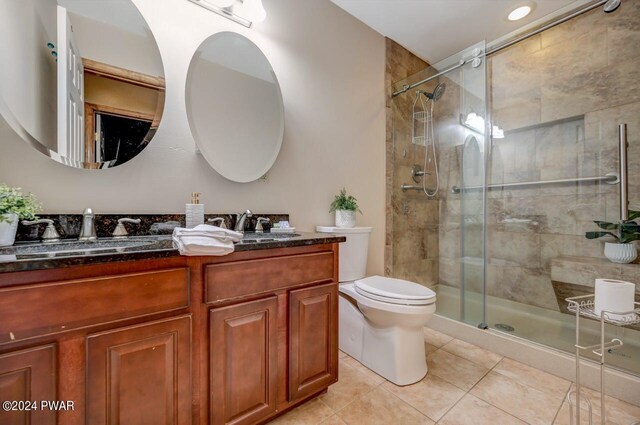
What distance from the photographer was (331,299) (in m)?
1.34

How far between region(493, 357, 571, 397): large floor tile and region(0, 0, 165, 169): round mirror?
7.74 ft

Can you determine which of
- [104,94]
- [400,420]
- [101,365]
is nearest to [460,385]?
[400,420]

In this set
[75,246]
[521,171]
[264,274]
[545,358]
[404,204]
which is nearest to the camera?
[75,246]

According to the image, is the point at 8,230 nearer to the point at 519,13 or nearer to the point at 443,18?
the point at 443,18

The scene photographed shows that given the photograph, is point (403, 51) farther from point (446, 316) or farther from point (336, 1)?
point (446, 316)

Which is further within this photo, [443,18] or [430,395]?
[443,18]

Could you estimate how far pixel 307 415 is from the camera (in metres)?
1.29

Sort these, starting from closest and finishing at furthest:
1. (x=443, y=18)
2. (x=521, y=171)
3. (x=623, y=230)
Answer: (x=623, y=230) → (x=443, y=18) → (x=521, y=171)

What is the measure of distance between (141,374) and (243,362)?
34 cm

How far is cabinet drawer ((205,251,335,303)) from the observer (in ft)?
3.20

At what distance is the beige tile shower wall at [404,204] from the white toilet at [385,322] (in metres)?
0.73

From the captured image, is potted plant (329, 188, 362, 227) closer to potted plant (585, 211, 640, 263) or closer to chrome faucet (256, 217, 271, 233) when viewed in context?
chrome faucet (256, 217, 271, 233)

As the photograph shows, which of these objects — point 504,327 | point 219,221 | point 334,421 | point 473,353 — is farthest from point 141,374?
point 504,327

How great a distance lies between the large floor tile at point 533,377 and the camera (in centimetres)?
147
